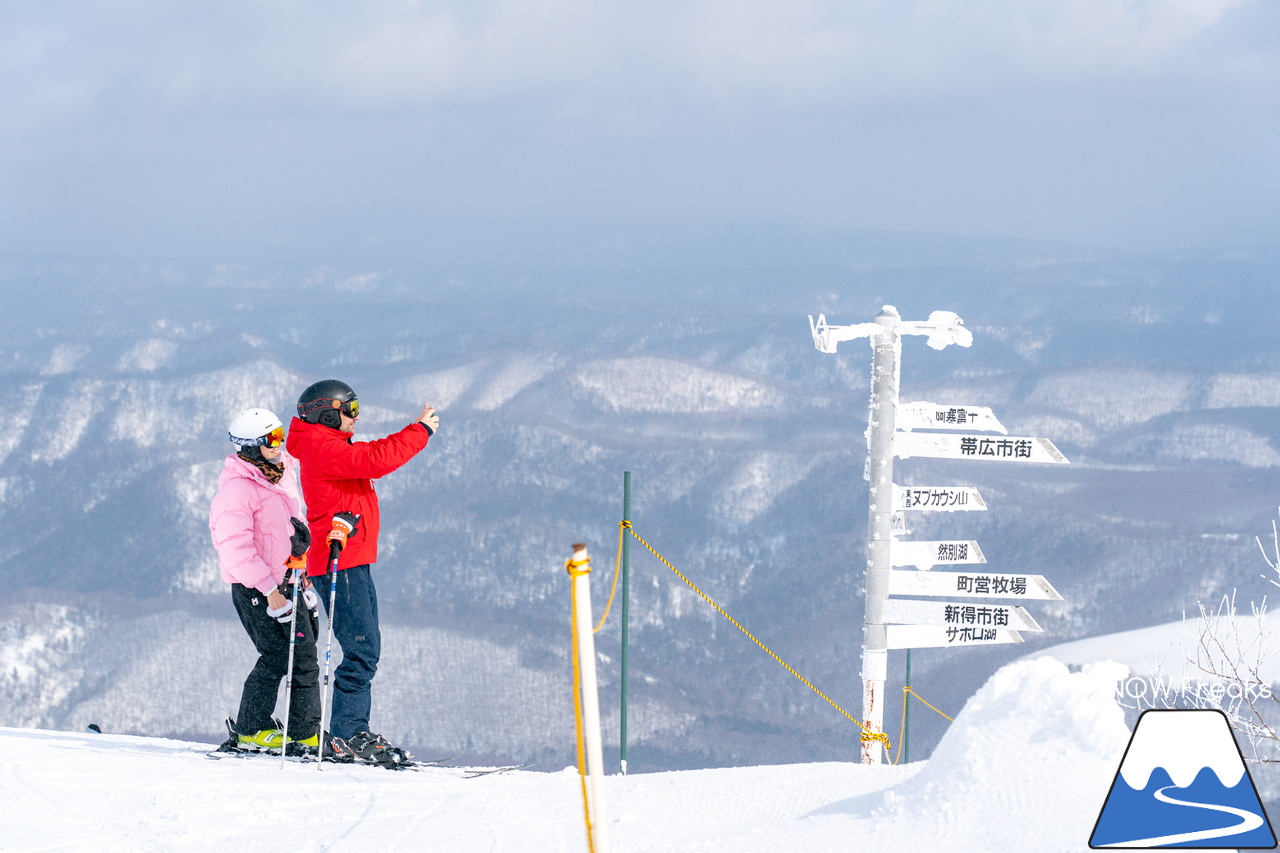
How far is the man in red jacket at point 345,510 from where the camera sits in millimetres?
5852

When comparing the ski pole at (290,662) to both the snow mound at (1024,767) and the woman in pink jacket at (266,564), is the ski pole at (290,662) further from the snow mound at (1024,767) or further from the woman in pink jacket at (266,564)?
the snow mound at (1024,767)

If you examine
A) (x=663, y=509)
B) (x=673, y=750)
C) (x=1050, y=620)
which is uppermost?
(x=663, y=509)

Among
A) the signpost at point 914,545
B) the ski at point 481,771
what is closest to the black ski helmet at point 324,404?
the ski at point 481,771

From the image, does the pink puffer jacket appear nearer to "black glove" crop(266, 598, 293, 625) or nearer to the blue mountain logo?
"black glove" crop(266, 598, 293, 625)

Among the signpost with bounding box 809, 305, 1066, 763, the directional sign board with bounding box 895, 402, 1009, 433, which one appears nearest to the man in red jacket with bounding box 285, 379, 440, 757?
the signpost with bounding box 809, 305, 1066, 763

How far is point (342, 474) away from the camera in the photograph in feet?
19.2

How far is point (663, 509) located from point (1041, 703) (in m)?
181

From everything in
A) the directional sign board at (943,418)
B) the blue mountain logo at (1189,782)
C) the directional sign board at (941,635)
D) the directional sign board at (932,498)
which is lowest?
the blue mountain logo at (1189,782)

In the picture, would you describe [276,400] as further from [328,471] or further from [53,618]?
[328,471]

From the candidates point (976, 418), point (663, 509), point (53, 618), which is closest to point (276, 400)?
point (53, 618)

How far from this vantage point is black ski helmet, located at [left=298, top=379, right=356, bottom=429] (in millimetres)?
5941

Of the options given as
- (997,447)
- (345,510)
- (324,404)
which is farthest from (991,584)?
(324,404)

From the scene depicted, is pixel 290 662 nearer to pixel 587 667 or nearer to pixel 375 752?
pixel 375 752

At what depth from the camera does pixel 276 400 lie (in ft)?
646
